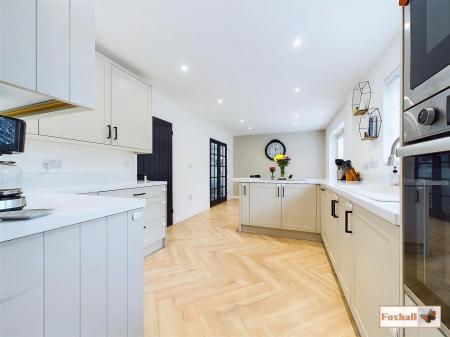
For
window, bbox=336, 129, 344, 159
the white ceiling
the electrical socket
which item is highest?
the white ceiling

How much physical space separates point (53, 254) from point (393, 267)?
122cm

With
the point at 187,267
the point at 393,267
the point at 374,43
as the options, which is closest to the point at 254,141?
the point at 374,43

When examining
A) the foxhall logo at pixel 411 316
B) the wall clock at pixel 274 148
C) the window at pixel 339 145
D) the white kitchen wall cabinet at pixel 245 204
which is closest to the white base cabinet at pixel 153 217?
the white kitchen wall cabinet at pixel 245 204

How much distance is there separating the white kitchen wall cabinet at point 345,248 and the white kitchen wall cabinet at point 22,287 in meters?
1.60

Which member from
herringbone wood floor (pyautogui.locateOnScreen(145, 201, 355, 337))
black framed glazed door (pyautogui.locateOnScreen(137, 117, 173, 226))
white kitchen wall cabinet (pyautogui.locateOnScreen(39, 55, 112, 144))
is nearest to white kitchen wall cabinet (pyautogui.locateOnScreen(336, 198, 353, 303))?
herringbone wood floor (pyautogui.locateOnScreen(145, 201, 355, 337))

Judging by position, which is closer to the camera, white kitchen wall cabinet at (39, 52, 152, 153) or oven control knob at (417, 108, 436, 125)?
oven control knob at (417, 108, 436, 125)

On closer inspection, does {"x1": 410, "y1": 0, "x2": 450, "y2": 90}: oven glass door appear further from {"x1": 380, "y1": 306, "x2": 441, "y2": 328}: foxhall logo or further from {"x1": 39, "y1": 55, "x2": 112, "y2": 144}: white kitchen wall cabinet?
{"x1": 39, "y1": 55, "x2": 112, "y2": 144}: white kitchen wall cabinet

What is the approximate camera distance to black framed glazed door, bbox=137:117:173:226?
332cm

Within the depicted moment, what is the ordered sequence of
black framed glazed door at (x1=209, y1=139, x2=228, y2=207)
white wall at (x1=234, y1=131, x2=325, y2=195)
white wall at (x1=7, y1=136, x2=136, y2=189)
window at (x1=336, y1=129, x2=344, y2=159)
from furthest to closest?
white wall at (x1=234, y1=131, x2=325, y2=195) → black framed glazed door at (x1=209, y1=139, x2=228, y2=207) → window at (x1=336, y1=129, x2=344, y2=159) → white wall at (x1=7, y1=136, x2=136, y2=189)

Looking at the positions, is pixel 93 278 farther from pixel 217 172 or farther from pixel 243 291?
pixel 217 172

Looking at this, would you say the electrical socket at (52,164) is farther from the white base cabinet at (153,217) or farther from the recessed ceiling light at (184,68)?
the recessed ceiling light at (184,68)

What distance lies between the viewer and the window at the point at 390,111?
2.21 m

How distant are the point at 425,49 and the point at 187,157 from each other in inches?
171

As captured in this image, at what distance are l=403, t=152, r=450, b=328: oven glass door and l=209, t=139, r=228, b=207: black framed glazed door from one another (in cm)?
540
